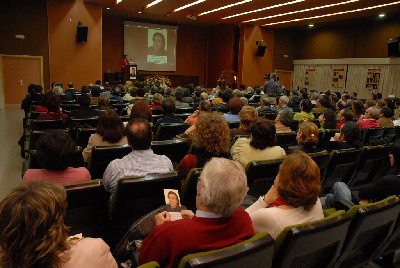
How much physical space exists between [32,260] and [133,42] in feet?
58.7

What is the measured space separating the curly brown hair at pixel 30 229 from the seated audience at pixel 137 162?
1.40 meters

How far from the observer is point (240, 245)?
4.17 feet

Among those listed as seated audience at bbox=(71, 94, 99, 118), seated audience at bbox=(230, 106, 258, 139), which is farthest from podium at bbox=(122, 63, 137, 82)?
seated audience at bbox=(230, 106, 258, 139)

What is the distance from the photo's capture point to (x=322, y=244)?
1590 millimetres

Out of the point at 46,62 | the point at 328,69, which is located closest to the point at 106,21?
the point at 46,62

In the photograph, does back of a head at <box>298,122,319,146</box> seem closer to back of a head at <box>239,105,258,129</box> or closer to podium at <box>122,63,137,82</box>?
back of a head at <box>239,105,258,129</box>

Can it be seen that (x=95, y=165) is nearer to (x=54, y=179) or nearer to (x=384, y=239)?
(x=54, y=179)

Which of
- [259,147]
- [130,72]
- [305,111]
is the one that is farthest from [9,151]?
[130,72]

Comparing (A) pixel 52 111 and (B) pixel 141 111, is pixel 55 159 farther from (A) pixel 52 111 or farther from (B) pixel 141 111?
(A) pixel 52 111

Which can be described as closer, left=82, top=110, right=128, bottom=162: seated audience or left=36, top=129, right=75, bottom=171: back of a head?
left=36, top=129, right=75, bottom=171: back of a head

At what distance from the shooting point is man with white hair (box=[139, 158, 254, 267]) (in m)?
1.38

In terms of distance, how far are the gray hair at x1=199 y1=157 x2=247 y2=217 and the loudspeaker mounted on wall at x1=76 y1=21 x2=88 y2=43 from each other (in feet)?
42.1

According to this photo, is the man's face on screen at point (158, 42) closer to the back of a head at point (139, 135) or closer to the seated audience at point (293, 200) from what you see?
the back of a head at point (139, 135)

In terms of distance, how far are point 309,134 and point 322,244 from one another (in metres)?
2.04
